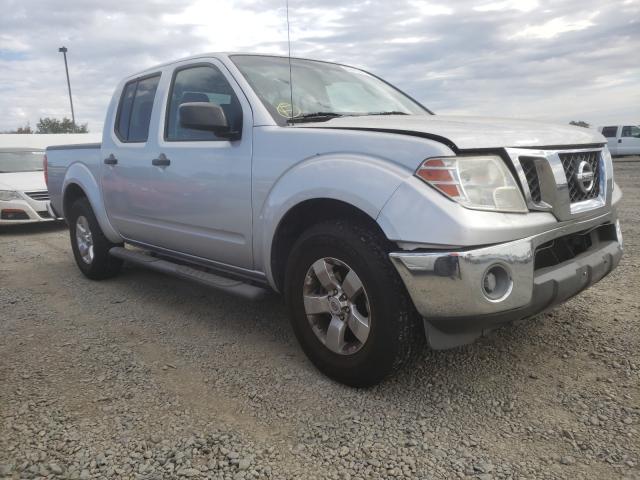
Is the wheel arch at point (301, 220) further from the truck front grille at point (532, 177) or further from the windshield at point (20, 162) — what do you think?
the windshield at point (20, 162)

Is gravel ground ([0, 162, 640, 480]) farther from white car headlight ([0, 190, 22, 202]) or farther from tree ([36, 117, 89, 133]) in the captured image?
tree ([36, 117, 89, 133])

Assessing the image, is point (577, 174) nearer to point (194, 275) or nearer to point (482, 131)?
point (482, 131)

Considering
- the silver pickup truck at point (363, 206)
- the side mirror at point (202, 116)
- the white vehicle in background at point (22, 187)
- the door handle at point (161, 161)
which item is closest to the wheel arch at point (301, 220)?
the silver pickup truck at point (363, 206)

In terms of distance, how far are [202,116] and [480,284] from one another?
5.89ft

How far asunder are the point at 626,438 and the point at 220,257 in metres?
2.42

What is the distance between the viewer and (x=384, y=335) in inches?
97.7

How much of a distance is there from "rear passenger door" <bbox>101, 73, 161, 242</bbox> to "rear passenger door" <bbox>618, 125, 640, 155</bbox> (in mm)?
22174

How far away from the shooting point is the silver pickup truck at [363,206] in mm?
2305

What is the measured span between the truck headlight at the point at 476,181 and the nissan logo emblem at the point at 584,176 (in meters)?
0.52

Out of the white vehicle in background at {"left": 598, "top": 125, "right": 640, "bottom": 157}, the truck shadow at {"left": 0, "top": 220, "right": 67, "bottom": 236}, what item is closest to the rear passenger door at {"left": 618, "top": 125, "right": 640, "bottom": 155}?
the white vehicle in background at {"left": 598, "top": 125, "right": 640, "bottom": 157}

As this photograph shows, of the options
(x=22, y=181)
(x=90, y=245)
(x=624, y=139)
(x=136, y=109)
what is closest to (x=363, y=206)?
(x=136, y=109)

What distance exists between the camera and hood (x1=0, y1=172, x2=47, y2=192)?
8922 millimetres

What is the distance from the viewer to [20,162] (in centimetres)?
1002

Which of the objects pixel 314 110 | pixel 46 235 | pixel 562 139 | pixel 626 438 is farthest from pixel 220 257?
pixel 46 235
